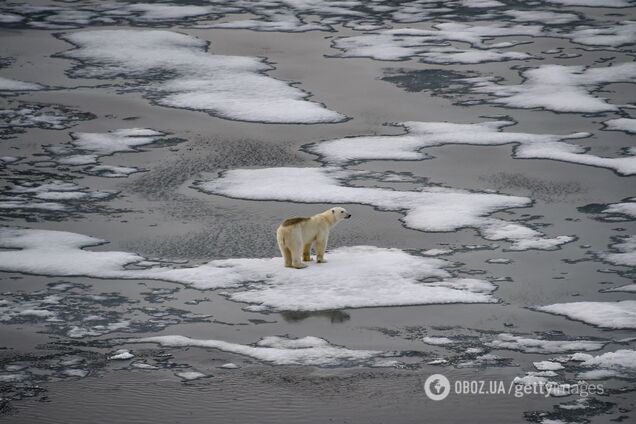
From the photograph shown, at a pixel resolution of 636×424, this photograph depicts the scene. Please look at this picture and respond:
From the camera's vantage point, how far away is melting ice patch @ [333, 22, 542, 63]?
65.9 feet

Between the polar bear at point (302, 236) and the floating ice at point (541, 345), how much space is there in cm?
254

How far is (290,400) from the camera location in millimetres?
7934

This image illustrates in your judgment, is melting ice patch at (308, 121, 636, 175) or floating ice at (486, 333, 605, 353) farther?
melting ice patch at (308, 121, 636, 175)

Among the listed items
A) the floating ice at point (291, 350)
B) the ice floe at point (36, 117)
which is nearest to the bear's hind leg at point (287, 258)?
the floating ice at point (291, 350)

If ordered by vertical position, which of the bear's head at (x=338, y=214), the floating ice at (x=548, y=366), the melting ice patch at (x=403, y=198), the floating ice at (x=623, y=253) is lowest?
the melting ice patch at (x=403, y=198)

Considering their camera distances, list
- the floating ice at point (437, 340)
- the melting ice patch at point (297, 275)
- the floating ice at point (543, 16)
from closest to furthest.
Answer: the floating ice at point (437, 340) → the melting ice patch at point (297, 275) → the floating ice at point (543, 16)

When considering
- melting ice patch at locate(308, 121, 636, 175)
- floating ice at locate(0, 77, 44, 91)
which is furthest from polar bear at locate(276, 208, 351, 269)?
floating ice at locate(0, 77, 44, 91)

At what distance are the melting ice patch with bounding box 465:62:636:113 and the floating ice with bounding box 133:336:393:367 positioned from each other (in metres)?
9.50

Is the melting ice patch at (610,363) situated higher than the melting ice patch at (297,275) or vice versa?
the melting ice patch at (610,363)

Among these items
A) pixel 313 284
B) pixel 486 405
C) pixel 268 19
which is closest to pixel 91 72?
pixel 268 19

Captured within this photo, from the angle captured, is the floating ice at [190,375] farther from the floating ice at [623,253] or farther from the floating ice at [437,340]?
the floating ice at [623,253]

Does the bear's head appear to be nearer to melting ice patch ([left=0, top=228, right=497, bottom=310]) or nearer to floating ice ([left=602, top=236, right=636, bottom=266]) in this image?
melting ice patch ([left=0, top=228, right=497, bottom=310])

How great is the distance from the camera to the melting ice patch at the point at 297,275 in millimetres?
9880

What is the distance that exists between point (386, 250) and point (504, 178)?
3.39 m
